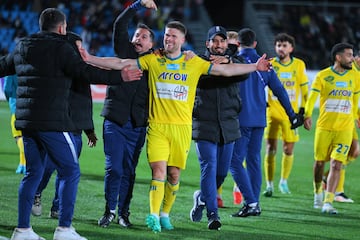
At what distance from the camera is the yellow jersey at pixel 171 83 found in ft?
30.5

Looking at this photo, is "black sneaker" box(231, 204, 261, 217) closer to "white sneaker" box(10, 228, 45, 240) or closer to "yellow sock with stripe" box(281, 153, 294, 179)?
"yellow sock with stripe" box(281, 153, 294, 179)

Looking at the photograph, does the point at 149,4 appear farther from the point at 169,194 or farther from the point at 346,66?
the point at 346,66

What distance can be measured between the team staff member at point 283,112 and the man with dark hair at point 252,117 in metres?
1.56

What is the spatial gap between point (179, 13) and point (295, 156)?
59.0 ft

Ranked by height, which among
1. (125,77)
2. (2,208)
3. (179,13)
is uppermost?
(179,13)

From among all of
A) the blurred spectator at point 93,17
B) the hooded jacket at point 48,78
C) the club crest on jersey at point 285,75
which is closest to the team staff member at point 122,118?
the hooded jacket at point 48,78

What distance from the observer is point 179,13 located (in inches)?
1380

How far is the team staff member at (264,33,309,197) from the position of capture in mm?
13344

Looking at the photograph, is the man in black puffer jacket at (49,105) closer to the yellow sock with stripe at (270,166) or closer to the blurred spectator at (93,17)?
the yellow sock with stripe at (270,166)

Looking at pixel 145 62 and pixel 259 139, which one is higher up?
pixel 145 62

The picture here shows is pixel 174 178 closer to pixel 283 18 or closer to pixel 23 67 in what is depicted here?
pixel 23 67

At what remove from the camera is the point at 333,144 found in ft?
38.6

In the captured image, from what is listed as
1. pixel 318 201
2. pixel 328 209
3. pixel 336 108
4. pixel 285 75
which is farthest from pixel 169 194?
pixel 285 75

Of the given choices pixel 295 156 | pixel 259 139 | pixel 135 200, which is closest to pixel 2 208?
pixel 135 200
